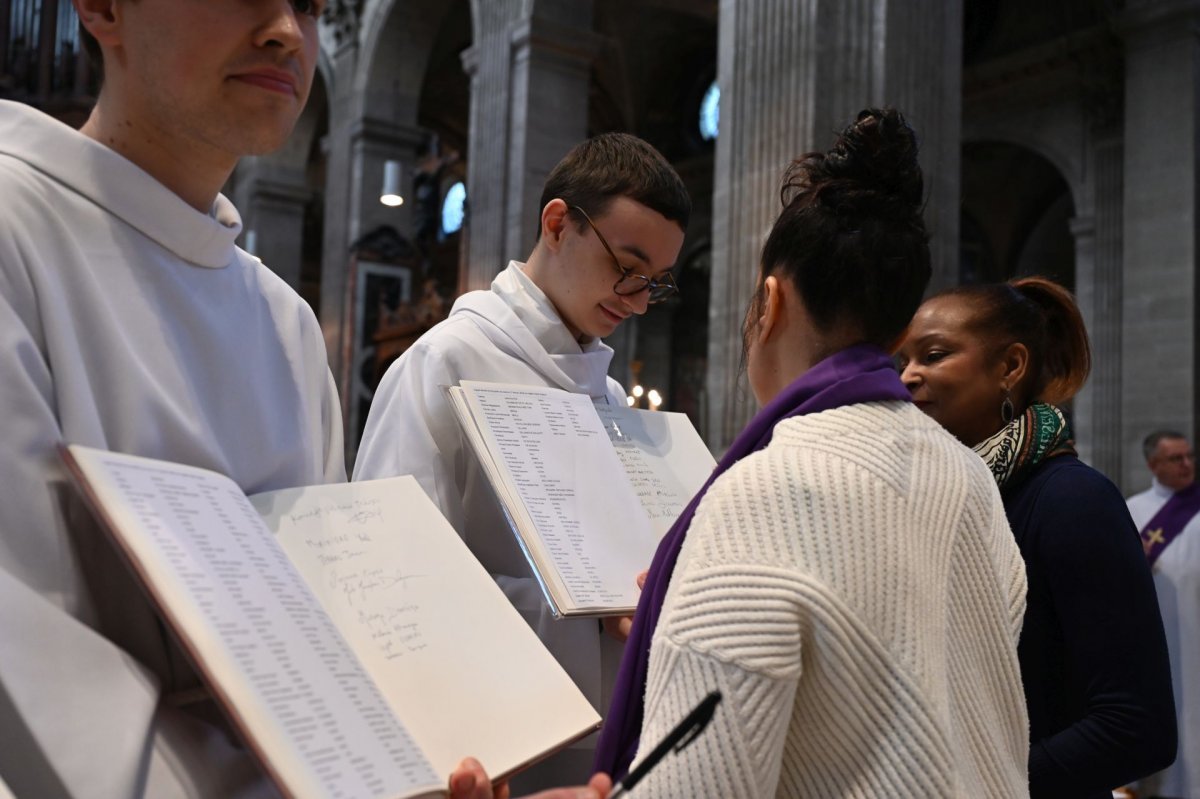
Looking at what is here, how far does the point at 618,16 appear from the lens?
17594 millimetres

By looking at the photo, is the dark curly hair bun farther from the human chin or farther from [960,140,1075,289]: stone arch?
[960,140,1075,289]: stone arch

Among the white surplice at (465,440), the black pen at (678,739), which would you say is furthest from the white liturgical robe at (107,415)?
the white surplice at (465,440)

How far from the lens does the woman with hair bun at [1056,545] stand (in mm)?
1823

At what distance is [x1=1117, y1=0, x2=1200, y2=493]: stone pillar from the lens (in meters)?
9.77

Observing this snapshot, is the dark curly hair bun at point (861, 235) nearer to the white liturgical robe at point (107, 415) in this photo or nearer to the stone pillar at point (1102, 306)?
the white liturgical robe at point (107, 415)

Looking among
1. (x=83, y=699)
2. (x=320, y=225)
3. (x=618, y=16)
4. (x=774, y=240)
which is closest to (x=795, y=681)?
(x=774, y=240)

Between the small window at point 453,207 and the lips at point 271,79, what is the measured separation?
22.7m

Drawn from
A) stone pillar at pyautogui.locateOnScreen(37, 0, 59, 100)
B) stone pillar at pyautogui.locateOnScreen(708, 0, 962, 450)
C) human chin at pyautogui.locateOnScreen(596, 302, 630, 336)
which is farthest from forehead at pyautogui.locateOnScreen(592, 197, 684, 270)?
stone pillar at pyautogui.locateOnScreen(37, 0, 59, 100)

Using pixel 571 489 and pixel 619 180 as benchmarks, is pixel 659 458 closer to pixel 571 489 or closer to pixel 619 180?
pixel 571 489

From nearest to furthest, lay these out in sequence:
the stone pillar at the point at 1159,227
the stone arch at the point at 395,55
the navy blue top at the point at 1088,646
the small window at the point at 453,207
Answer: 1. the navy blue top at the point at 1088,646
2. the stone pillar at the point at 1159,227
3. the stone arch at the point at 395,55
4. the small window at the point at 453,207

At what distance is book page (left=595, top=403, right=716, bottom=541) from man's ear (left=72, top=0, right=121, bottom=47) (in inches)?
Result: 43.0

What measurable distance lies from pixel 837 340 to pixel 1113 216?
12107mm

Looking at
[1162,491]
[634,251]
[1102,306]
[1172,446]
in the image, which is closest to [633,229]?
[634,251]

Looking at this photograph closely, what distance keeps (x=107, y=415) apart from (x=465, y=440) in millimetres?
889
